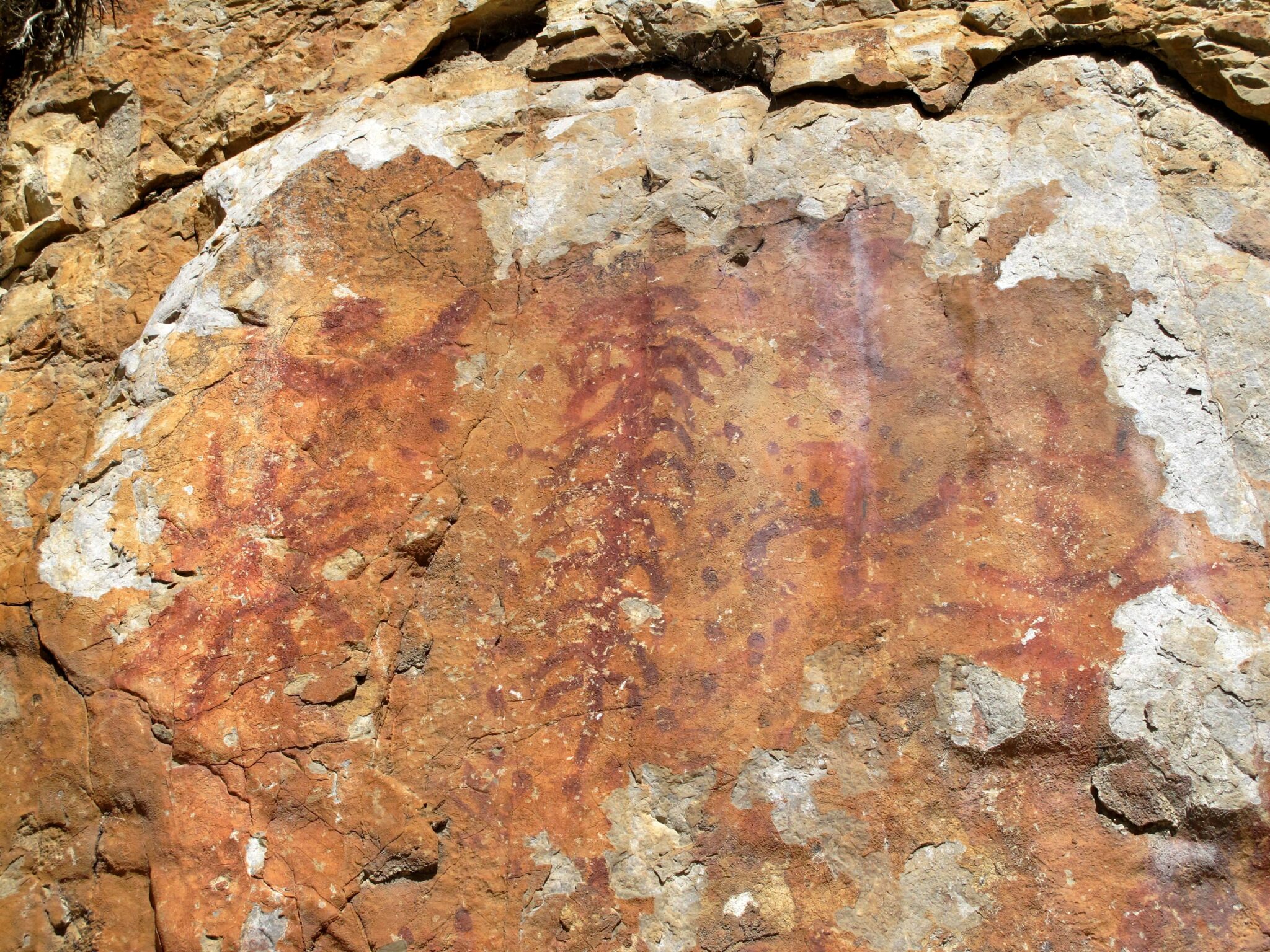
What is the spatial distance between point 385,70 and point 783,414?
58.5 inches

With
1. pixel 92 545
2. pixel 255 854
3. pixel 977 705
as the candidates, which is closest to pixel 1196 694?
pixel 977 705

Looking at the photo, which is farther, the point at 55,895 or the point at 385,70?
the point at 385,70

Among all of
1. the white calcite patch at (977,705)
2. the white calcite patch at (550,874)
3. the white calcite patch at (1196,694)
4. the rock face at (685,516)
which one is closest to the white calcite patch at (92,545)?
the rock face at (685,516)

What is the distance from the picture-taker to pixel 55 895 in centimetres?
202

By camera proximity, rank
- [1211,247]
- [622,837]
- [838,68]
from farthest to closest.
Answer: [838,68] < [1211,247] < [622,837]

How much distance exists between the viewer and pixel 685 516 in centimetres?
213

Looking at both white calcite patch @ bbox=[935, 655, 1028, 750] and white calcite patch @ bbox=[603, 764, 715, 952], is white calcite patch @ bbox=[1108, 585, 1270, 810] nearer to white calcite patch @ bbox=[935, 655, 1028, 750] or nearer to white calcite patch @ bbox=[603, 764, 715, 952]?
white calcite patch @ bbox=[935, 655, 1028, 750]

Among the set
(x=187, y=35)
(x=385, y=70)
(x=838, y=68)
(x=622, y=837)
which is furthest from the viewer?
(x=187, y=35)

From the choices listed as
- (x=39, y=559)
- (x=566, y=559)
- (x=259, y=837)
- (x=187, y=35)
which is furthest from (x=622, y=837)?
(x=187, y=35)

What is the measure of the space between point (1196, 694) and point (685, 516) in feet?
3.34

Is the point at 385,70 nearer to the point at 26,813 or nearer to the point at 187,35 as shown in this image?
the point at 187,35

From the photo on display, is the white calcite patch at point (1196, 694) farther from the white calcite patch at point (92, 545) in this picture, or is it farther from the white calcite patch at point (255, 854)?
the white calcite patch at point (92, 545)

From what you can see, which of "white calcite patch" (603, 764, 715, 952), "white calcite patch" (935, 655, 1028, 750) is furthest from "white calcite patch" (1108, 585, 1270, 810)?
"white calcite patch" (603, 764, 715, 952)

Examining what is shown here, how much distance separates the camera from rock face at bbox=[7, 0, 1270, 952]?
1.89m
